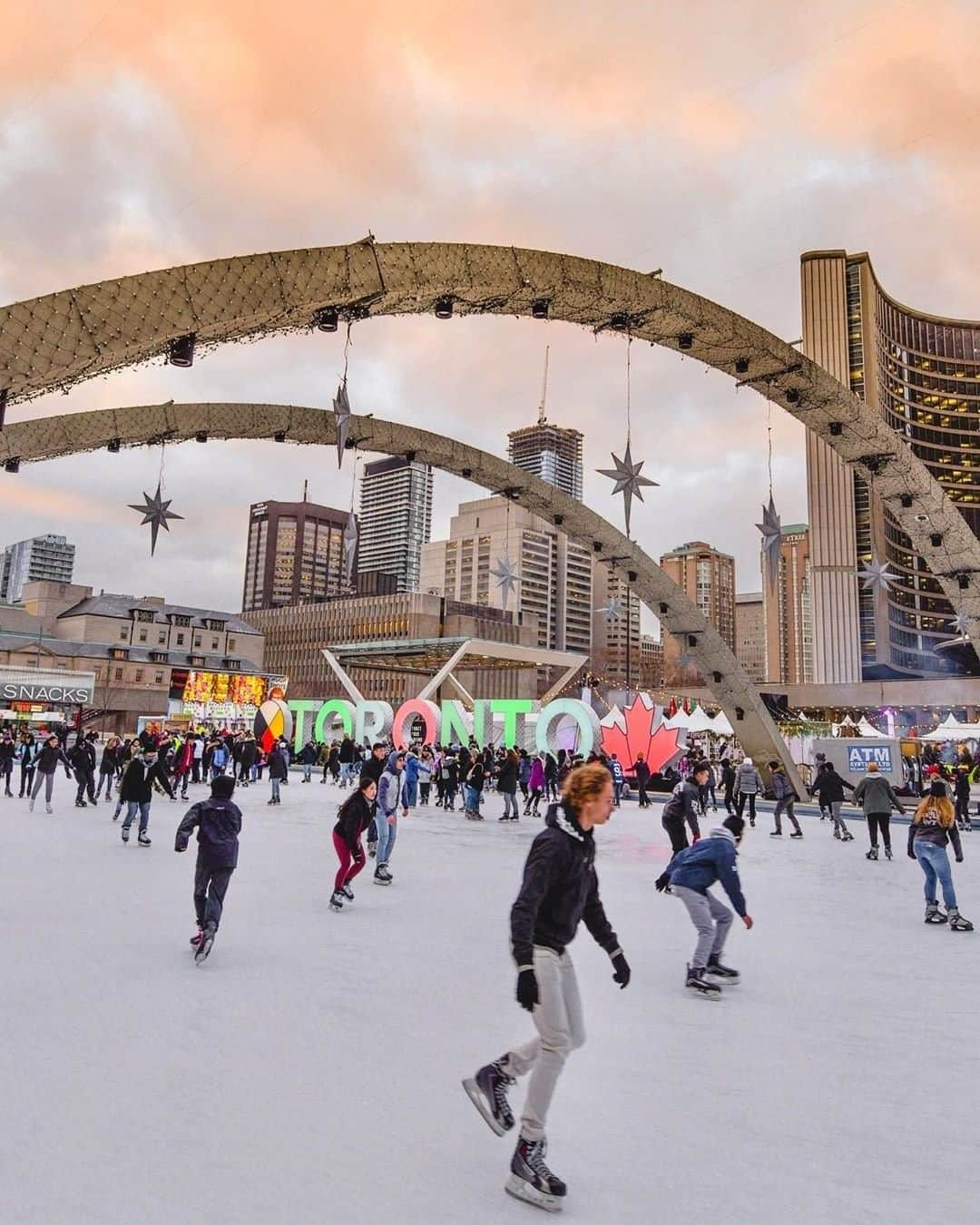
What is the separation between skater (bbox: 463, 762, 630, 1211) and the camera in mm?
3148

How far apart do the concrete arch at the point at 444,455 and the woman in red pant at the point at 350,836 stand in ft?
30.4

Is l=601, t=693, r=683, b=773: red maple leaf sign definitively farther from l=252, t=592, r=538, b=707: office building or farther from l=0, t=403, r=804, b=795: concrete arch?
l=252, t=592, r=538, b=707: office building

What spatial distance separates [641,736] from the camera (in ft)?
88.5

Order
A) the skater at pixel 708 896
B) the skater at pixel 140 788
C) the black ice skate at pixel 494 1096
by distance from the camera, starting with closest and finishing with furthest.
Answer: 1. the black ice skate at pixel 494 1096
2. the skater at pixel 708 896
3. the skater at pixel 140 788

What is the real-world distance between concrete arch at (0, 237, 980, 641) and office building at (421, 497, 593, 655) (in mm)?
108949

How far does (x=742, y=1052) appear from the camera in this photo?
470cm

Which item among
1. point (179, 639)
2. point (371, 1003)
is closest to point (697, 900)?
point (371, 1003)

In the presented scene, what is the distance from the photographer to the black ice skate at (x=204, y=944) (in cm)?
622

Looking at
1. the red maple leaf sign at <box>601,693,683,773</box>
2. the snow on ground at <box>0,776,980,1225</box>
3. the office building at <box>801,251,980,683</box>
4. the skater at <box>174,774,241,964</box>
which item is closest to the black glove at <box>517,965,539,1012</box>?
the snow on ground at <box>0,776,980,1225</box>

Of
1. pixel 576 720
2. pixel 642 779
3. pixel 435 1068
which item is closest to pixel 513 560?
pixel 576 720

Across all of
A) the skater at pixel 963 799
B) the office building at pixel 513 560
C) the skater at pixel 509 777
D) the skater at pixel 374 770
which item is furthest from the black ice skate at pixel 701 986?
the office building at pixel 513 560

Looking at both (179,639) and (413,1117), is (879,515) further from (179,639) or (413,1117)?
(413,1117)

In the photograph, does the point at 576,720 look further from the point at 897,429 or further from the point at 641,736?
the point at 897,429

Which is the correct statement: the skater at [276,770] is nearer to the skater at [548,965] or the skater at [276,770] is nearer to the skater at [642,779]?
the skater at [642,779]
